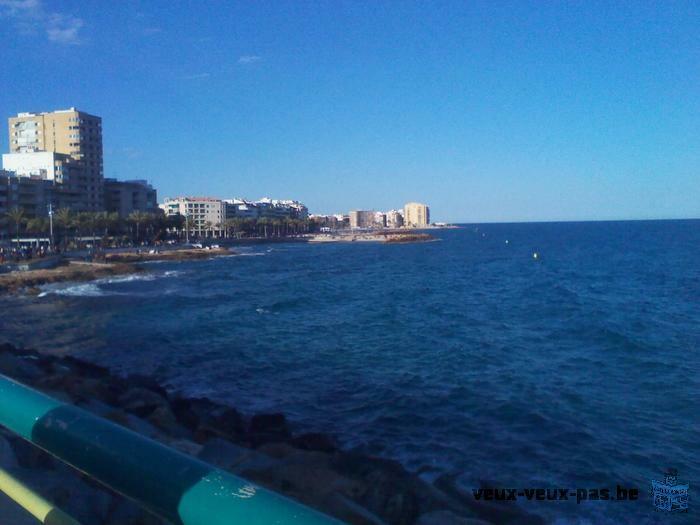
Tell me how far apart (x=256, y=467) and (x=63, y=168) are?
84.6m

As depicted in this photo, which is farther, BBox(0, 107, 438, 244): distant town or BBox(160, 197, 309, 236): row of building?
BBox(160, 197, 309, 236): row of building

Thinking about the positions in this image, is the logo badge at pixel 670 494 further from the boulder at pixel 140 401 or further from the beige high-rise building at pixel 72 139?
the beige high-rise building at pixel 72 139

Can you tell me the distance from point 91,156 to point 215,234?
45.2 metres

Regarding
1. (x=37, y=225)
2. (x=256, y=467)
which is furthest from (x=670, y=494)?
(x=37, y=225)

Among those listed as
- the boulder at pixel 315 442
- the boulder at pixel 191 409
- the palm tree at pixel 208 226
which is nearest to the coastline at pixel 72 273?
the boulder at pixel 191 409

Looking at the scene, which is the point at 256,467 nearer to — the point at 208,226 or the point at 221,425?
the point at 221,425

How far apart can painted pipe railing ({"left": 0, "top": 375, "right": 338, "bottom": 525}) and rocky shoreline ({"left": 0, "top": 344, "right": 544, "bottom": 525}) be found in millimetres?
1646

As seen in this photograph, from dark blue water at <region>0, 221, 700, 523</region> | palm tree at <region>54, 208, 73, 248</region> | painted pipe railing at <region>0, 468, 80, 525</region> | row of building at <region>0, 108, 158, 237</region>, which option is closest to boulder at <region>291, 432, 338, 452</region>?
dark blue water at <region>0, 221, 700, 523</region>

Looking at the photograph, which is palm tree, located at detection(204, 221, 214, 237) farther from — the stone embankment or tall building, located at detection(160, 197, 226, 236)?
the stone embankment

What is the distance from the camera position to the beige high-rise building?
291 feet

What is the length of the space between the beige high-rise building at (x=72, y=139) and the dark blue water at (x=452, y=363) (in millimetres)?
55656

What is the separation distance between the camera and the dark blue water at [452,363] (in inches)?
399

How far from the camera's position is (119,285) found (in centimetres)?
4162

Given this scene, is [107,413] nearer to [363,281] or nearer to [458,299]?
[458,299]
